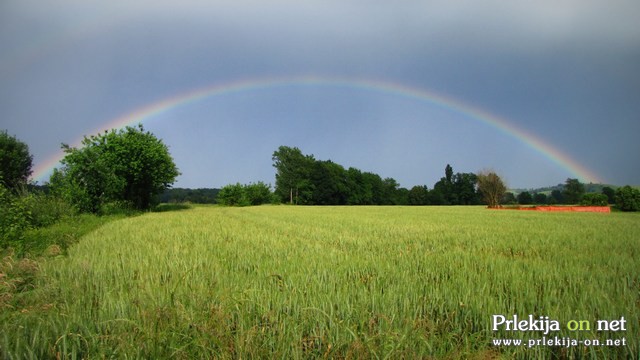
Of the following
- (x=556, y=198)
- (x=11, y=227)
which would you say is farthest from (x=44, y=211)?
(x=556, y=198)

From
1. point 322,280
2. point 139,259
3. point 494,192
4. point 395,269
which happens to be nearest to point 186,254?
point 139,259

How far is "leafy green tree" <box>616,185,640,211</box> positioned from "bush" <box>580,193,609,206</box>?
1.31 meters

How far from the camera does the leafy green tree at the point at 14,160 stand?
4096 cm

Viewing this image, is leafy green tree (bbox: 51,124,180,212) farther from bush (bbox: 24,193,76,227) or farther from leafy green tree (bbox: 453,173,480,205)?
leafy green tree (bbox: 453,173,480,205)

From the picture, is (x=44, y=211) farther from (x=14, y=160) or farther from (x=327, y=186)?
(x=327, y=186)

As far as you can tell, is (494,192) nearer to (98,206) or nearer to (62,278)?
(98,206)

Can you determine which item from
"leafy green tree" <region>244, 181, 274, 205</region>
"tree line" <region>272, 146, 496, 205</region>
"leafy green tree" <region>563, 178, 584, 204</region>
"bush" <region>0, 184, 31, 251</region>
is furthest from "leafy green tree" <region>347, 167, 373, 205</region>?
"bush" <region>0, 184, 31, 251</region>

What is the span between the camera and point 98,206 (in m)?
22.5

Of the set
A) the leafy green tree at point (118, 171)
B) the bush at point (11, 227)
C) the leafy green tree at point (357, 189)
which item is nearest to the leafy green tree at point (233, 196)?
the leafy green tree at point (118, 171)

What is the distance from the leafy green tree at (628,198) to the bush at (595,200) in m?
1.31

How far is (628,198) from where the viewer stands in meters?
39.7

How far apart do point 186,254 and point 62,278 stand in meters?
1.96

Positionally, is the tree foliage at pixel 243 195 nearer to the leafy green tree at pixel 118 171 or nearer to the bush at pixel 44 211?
the leafy green tree at pixel 118 171

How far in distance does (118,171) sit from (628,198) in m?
56.5
